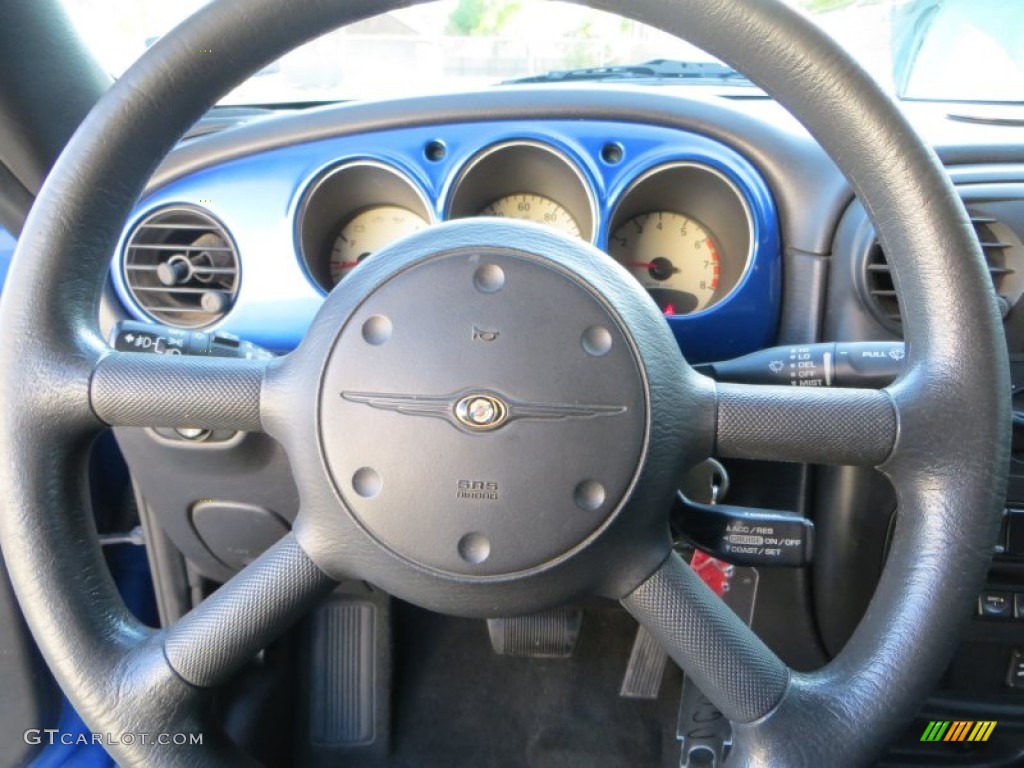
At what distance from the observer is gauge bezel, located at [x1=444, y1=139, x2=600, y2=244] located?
1.25 m

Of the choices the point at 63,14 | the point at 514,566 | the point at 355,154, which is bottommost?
the point at 514,566

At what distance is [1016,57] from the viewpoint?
1.59m

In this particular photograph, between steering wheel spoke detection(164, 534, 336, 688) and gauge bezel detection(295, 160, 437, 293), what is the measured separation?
0.61 meters

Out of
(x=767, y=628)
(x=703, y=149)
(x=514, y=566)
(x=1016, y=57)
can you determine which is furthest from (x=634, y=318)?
(x=1016, y=57)

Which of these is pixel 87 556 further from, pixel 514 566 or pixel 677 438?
pixel 677 438

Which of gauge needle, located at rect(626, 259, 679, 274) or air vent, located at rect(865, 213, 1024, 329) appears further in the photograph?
gauge needle, located at rect(626, 259, 679, 274)

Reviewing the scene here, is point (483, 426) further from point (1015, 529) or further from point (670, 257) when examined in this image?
point (1015, 529)

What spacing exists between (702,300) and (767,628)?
0.54 m

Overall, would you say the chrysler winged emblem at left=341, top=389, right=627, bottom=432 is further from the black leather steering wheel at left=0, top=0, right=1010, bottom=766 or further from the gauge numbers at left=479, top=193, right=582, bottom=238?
the gauge numbers at left=479, top=193, right=582, bottom=238

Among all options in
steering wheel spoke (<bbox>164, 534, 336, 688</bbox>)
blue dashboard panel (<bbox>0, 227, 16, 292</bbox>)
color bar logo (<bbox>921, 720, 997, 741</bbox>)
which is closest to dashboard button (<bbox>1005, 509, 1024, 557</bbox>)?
color bar logo (<bbox>921, 720, 997, 741</bbox>)

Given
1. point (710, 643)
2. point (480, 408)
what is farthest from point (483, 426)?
point (710, 643)

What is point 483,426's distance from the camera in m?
0.65

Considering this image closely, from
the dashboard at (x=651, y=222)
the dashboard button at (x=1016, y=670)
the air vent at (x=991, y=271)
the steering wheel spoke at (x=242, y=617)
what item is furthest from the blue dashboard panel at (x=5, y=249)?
the dashboard button at (x=1016, y=670)

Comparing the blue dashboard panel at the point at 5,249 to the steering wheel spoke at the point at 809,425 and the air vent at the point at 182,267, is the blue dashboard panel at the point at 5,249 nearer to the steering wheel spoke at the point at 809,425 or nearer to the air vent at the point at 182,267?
the air vent at the point at 182,267
